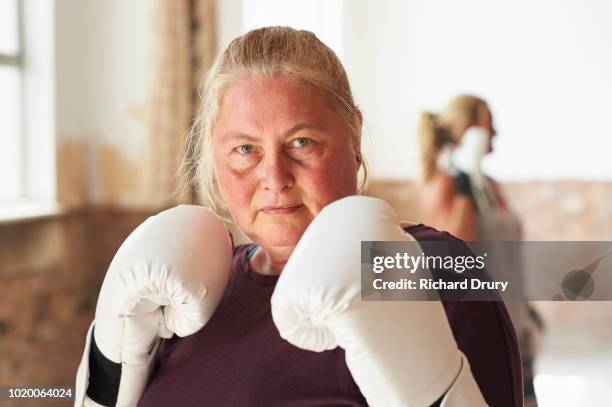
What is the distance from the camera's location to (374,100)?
10.8ft

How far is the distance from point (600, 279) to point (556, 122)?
2358mm

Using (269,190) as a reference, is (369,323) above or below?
below

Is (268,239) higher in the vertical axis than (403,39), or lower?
lower

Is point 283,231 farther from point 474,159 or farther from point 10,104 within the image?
point 10,104

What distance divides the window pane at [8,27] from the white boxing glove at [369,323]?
184 cm

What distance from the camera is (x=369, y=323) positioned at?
0.52m

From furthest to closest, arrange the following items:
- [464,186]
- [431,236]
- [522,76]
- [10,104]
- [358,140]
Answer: [522,76] < [10,104] < [464,186] < [358,140] < [431,236]

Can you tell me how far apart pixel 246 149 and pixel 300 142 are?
0.06 m

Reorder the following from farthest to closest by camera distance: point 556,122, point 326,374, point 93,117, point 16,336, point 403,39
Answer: point 403,39, point 556,122, point 93,117, point 16,336, point 326,374

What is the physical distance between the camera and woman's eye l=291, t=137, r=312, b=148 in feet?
2.27

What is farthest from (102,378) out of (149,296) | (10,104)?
(10,104)

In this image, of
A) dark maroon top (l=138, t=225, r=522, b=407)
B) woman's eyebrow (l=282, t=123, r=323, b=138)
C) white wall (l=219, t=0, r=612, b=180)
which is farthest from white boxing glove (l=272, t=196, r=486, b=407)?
white wall (l=219, t=0, r=612, b=180)

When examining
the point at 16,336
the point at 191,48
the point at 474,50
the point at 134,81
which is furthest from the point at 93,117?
the point at 474,50

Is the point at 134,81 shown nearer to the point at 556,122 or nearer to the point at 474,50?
the point at 474,50
